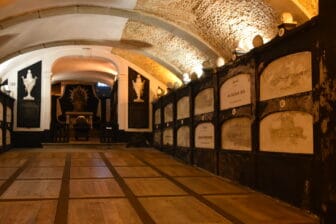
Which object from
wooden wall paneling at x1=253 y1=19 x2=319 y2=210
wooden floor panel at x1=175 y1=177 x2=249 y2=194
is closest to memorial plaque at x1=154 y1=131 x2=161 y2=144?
wooden floor panel at x1=175 y1=177 x2=249 y2=194

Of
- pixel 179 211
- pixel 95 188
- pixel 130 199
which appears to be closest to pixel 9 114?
→ pixel 95 188

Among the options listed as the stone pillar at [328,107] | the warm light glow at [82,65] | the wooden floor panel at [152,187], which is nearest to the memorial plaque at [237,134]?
the wooden floor panel at [152,187]

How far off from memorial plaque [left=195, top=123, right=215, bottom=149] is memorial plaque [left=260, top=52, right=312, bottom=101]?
1.75 meters

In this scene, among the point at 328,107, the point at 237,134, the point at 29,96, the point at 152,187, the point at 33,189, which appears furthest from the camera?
the point at 29,96

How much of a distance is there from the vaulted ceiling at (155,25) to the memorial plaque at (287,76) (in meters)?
0.99

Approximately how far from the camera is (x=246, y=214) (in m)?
2.97

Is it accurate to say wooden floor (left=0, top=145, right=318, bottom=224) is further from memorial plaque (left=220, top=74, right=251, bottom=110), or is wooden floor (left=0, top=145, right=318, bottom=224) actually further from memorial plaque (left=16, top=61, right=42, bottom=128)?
memorial plaque (left=16, top=61, right=42, bottom=128)

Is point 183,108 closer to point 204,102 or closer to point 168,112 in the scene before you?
point 204,102

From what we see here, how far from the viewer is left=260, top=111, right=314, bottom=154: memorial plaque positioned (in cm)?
315

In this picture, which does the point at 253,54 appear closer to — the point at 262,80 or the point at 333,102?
the point at 262,80

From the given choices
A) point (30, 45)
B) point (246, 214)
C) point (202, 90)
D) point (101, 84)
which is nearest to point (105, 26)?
point (30, 45)

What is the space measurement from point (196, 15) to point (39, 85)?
6.92m

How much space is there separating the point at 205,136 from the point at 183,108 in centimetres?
159

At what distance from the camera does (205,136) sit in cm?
593
